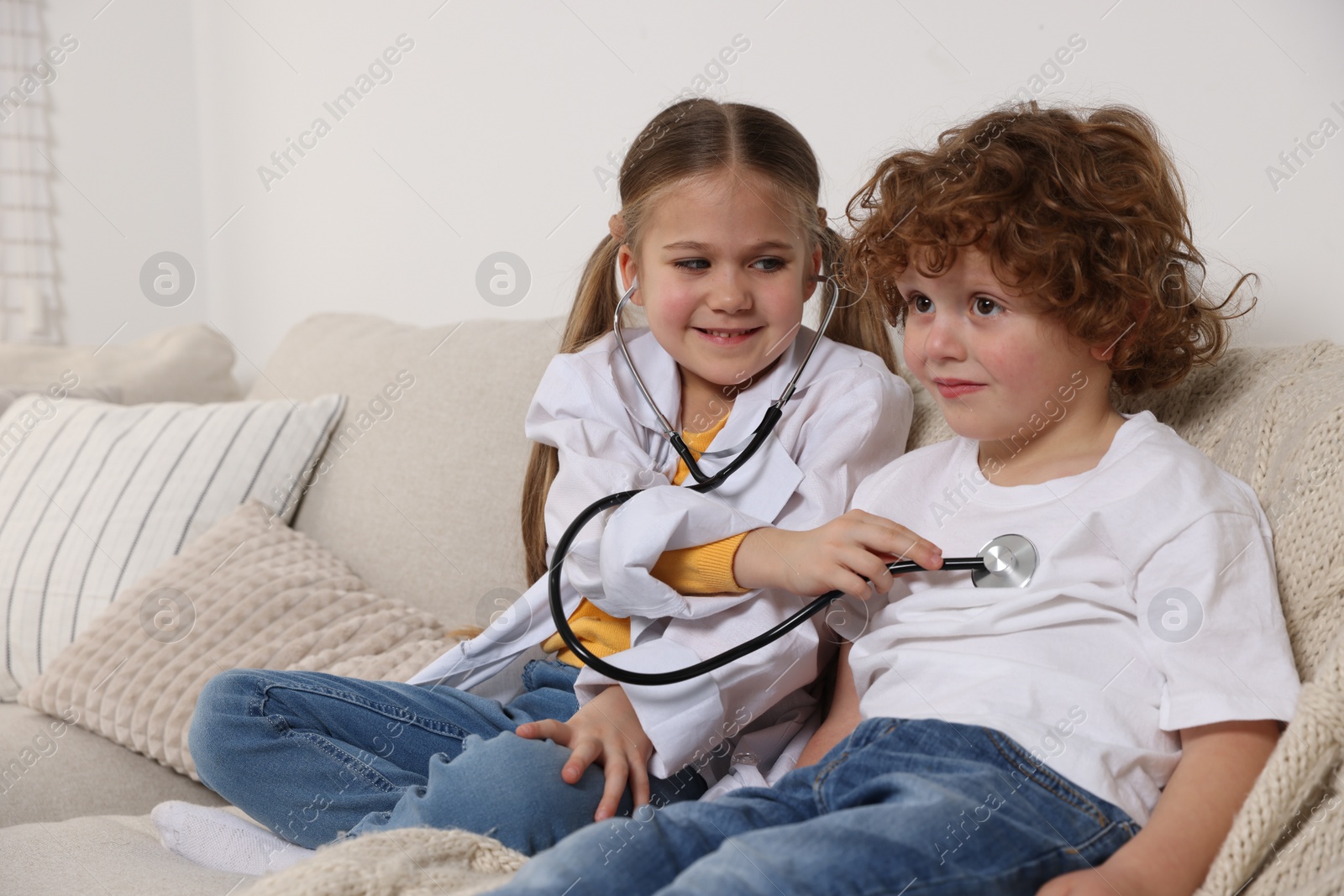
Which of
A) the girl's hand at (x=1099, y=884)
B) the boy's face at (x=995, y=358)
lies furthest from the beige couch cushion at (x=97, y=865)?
the boy's face at (x=995, y=358)

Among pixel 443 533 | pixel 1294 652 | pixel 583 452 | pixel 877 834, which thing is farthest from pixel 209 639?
pixel 1294 652

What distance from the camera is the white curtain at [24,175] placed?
105 inches

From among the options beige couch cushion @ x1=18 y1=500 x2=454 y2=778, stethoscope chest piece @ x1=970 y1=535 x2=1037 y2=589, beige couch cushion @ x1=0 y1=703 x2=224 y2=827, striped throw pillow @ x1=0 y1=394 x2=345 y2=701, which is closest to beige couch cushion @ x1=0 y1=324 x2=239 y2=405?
striped throw pillow @ x1=0 y1=394 x2=345 y2=701

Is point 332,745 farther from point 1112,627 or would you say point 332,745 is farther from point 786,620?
point 1112,627

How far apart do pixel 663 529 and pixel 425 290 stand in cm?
141

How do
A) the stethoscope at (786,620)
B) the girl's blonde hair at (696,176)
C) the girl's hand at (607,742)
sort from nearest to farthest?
the stethoscope at (786,620), the girl's hand at (607,742), the girl's blonde hair at (696,176)

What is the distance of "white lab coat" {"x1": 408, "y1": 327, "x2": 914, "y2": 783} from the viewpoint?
1.06 metres

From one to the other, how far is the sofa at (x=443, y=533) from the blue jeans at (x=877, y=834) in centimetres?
12

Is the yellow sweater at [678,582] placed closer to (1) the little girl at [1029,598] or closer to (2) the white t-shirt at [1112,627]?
(1) the little girl at [1029,598]

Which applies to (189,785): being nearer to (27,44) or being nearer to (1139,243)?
(1139,243)

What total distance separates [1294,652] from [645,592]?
0.59 metres

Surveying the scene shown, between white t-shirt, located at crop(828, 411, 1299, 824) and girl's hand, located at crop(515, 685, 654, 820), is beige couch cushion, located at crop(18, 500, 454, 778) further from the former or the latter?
white t-shirt, located at crop(828, 411, 1299, 824)

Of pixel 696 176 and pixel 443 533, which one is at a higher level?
pixel 696 176

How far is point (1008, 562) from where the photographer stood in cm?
91
